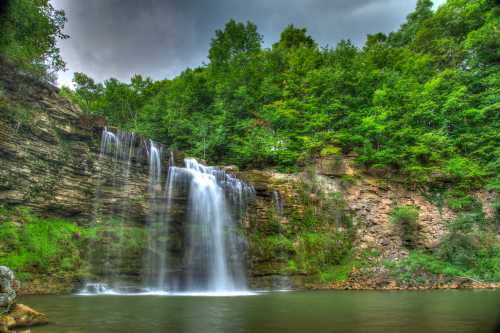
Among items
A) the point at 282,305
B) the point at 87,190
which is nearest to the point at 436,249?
the point at 282,305

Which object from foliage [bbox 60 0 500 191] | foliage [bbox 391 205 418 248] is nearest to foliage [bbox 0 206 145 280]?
foliage [bbox 60 0 500 191]

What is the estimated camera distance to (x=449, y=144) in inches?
928

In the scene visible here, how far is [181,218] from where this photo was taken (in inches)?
747

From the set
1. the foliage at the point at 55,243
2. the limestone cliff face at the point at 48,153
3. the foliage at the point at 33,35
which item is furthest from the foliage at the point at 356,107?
the foliage at the point at 33,35

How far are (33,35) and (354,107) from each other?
22.1 meters

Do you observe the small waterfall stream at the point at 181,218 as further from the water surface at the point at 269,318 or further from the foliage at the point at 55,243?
the water surface at the point at 269,318

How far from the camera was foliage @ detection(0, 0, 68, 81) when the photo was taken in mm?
13070

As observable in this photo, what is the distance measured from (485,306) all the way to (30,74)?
21182 mm

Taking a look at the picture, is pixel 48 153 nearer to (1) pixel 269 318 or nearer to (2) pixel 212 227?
(2) pixel 212 227

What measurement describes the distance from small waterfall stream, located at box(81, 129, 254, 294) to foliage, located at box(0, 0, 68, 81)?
4449mm

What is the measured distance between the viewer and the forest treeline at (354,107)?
77.3 feet

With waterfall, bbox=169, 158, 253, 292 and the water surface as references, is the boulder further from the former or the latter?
waterfall, bbox=169, 158, 253, 292

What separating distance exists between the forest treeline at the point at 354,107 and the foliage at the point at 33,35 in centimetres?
13

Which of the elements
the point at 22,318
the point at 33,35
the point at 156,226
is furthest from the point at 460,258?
the point at 33,35
